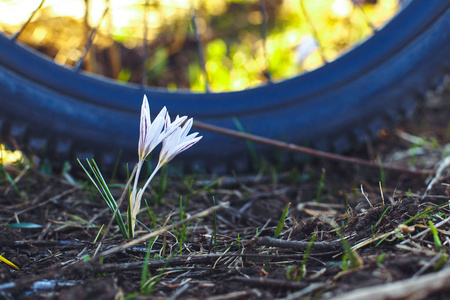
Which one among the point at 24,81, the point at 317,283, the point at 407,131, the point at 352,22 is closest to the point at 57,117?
the point at 24,81

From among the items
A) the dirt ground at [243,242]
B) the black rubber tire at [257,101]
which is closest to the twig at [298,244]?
the dirt ground at [243,242]

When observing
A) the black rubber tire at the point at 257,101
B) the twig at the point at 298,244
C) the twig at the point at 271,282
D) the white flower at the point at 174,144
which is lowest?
the twig at the point at 271,282

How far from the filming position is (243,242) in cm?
105

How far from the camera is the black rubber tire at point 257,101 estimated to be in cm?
148

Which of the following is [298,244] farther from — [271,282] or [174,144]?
[174,144]

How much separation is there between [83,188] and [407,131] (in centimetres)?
143

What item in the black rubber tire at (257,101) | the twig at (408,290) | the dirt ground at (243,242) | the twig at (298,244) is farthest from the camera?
the black rubber tire at (257,101)

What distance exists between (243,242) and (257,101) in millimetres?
712

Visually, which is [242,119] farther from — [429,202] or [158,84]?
[158,84]

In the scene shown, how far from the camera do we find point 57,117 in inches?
58.9

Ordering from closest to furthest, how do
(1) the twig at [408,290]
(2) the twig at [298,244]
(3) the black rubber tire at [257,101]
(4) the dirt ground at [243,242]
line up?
(1) the twig at [408,290]
(4) the dirt ground at [243,242]
(2) the twig at [298,244]
(3) the black rubber tire at [257,101]

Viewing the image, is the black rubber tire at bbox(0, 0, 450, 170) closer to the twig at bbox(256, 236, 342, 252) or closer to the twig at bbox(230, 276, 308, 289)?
the twig at bbox(256, 236, 342, 252)

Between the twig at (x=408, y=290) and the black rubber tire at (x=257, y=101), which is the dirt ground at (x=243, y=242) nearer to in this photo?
the twig at (x=408, y=290)

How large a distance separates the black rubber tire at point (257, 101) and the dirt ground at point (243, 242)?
0.12 metres
